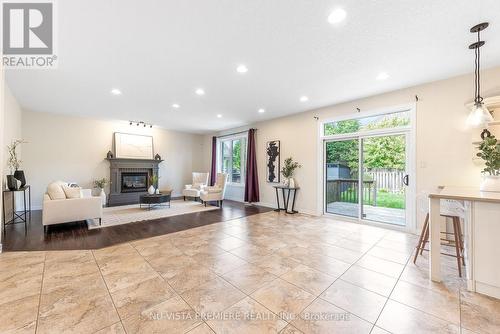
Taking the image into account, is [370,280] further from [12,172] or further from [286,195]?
[12,172]

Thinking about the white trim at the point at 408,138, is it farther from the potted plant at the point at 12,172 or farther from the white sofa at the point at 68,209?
the potted plant at the point at 12,172

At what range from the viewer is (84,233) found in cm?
367

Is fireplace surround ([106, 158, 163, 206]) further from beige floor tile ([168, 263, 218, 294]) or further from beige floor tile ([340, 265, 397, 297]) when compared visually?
beige floor tile ([340, 265, 397, 297])

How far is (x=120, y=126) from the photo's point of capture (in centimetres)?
694

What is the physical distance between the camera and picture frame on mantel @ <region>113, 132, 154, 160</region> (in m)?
6.82

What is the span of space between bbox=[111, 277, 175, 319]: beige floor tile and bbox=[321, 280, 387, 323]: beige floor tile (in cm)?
150

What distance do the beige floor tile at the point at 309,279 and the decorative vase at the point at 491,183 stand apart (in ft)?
Result: 6.97

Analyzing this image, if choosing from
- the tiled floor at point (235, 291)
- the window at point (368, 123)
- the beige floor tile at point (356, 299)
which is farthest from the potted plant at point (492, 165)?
the beige floor tile at point (356, 299)

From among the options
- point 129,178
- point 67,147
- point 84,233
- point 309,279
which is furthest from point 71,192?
point 309,279

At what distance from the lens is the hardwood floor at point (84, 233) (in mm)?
3111

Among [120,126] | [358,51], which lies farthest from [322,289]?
[120,126]

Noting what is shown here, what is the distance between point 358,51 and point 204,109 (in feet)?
12.3

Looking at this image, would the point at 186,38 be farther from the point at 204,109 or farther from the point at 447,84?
the point at 447,84

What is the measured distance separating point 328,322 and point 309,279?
0.62 meters
